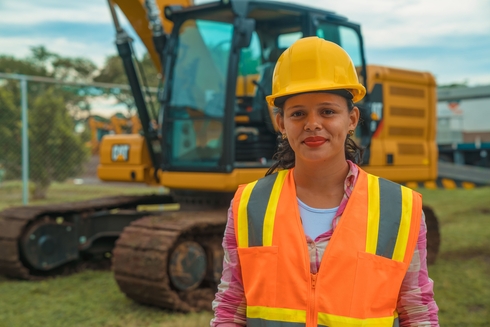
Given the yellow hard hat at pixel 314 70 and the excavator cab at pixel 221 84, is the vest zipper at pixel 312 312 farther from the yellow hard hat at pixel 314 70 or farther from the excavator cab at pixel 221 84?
the excavator cab at pixel 221 84

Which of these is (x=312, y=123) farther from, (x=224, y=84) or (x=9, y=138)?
(x=9, y=138)

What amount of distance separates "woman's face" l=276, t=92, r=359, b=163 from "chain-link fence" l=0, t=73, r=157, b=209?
333 inches

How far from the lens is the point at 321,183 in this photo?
180 centimetres

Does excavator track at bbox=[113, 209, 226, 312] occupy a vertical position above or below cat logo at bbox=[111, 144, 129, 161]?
below

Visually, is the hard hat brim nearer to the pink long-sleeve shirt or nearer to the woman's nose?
the woman's nose

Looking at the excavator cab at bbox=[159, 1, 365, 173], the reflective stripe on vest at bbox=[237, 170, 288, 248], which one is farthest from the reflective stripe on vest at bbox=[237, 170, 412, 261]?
the excavator cab at bbox=[159, 1, 365, 173]

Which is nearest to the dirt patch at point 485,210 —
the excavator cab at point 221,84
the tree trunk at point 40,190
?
the excavator cab at point 221,84

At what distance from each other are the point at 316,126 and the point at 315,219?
0.88 feet

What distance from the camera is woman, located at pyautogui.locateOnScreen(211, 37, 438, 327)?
1618mm

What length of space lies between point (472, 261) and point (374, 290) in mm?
5716

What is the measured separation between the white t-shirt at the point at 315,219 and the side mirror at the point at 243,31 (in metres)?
3.47

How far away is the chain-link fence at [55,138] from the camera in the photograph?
432 inches

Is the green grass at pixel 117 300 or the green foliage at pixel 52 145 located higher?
the green foliage at pixel 52 145

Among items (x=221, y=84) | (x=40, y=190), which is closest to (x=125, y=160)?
(x=221, y=84)
